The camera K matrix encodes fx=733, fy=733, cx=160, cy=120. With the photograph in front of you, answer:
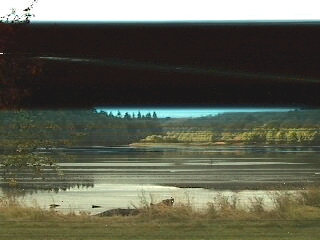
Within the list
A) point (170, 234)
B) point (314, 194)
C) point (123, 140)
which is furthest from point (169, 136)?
point (314, 194)

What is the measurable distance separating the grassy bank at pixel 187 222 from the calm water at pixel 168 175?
0.03 m

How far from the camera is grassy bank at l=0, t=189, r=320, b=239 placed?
1.95 meters

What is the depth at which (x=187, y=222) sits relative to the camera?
77.0 inches

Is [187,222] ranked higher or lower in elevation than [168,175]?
lower

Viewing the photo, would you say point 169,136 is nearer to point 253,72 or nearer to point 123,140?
point 123,140

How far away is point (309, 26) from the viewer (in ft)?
6.23

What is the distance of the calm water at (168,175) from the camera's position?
Result: 6.40ft

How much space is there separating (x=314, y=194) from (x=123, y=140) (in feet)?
1.74

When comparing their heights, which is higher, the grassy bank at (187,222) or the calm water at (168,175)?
the calm water at (168,175)

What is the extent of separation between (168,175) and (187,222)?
135mm

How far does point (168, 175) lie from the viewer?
1.97 metres

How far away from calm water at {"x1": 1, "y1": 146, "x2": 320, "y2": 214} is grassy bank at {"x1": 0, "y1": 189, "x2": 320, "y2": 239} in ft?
0.09

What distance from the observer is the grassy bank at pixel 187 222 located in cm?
195

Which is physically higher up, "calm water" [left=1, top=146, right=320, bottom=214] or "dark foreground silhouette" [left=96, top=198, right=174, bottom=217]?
"calm water" [left=1, top=146, right=320, bottom=214]
